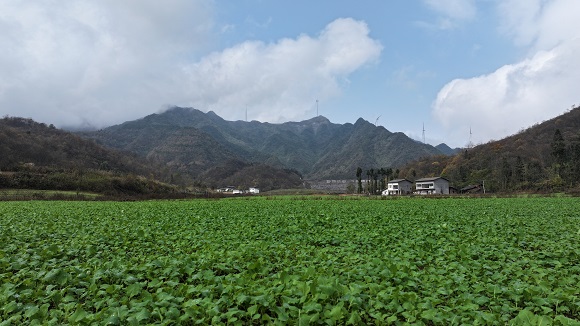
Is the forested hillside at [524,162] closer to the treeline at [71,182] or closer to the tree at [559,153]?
the tree at [559,153]

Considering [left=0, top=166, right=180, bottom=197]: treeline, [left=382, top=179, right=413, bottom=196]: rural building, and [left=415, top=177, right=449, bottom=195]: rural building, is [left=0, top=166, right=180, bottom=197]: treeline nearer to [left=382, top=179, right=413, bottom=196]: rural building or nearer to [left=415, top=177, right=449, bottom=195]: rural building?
[left=382, top=179, right=413, bottom=196]: rural building

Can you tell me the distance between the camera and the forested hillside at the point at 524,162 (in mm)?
78750

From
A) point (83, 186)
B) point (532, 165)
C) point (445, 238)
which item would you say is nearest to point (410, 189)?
point (532, 165)

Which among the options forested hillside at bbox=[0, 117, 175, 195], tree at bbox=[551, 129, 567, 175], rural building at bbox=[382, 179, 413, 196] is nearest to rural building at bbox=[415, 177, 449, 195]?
rural building at bbox=[382, 179, 413, 196]

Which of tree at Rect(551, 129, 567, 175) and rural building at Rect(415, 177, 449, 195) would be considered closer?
tree at Rect(551, 129, 567, 175)

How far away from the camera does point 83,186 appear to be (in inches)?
2702

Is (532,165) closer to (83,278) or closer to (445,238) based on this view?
(445,238)

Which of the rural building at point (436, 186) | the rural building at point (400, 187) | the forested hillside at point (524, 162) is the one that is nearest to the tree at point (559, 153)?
the forested hillside at point (524, 162)

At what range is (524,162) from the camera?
93.1m

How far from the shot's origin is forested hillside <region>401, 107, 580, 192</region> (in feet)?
258

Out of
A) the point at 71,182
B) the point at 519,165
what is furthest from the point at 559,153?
the point at 71,182

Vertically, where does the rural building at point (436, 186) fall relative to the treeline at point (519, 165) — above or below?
below

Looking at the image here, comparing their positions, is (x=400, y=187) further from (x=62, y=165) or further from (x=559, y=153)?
(x=62, y=165)

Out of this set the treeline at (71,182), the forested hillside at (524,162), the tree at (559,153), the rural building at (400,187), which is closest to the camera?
the treeline at (71,182)
